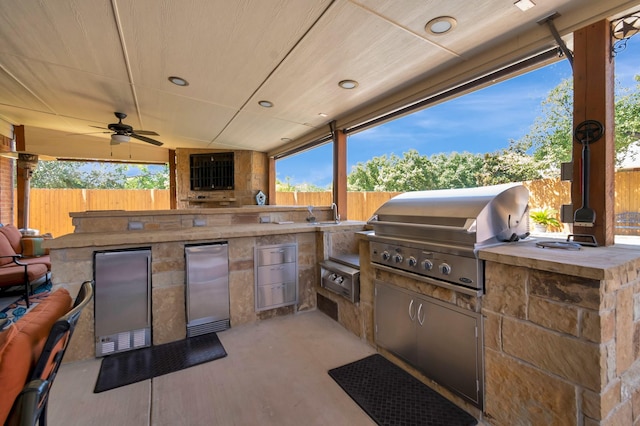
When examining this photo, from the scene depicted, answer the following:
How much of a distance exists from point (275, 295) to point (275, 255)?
447mm

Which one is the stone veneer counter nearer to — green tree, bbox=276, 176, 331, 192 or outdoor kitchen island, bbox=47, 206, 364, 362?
outdoor kitchen island, bbox=47, 206, 364, 362

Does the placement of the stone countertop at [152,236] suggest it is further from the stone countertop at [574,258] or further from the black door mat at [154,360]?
the stone countertop at [574,258]

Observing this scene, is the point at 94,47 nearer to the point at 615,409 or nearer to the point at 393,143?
the point at 615,409

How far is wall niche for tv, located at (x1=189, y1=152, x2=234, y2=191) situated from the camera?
268 inches

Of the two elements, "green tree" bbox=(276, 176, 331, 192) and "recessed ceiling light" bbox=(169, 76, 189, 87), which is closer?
"recessed ceiling light" bbox=(169, 76, 189, 87)

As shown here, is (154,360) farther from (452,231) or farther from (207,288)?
(452,231)

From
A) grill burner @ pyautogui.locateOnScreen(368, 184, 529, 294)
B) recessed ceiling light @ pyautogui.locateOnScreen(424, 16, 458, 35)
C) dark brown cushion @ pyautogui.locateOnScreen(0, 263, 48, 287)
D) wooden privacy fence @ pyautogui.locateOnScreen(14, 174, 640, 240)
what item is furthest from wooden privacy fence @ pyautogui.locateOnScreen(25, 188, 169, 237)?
recessed ceiling light @ pyautogui.locateOnScreen(424, 16, 458, 35)

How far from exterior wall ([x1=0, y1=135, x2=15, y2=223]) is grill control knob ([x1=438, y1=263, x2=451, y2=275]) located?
7271mm

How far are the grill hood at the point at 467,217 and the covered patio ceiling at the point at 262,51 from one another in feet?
3.63

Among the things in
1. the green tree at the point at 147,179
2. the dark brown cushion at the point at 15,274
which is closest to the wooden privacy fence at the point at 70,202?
the dark brown cushion at the point at 15,274

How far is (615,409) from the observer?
4.26ft

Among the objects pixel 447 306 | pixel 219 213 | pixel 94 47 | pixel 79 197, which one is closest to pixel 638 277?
pixel 447 306

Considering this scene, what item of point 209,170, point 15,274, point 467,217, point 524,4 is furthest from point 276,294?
point 209,170

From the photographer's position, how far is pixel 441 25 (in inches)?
75.9
